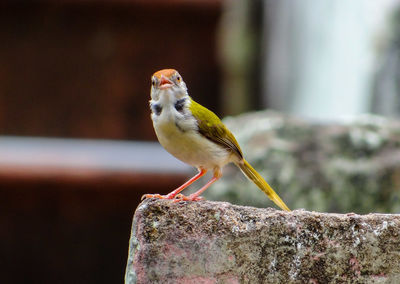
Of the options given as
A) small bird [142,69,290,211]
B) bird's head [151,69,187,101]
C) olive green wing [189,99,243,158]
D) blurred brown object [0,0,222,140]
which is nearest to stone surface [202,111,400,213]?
olive green wing [189,99,243,158]

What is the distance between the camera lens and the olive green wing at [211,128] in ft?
10.8

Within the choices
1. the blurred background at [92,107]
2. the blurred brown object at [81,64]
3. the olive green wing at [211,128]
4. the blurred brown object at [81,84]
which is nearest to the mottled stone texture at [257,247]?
the olive green wing at [211,128]

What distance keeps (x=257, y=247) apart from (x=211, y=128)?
1.07 m

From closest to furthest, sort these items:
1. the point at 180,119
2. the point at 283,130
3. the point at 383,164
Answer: the point at 180,119, the point at 383,164, the point at 283,130

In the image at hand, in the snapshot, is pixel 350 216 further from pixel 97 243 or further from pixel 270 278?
pixel 97 243

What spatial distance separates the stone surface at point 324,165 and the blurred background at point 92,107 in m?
3.06

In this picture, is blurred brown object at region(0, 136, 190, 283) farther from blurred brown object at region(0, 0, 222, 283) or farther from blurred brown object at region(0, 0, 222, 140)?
blurred brown object at region(0, 0, 222, 140)

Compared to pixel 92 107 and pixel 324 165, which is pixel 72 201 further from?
pixel 324 165

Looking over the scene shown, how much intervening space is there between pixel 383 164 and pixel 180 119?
206 cm

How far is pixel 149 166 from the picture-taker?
8359 mm

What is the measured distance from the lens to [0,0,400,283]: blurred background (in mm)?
8281

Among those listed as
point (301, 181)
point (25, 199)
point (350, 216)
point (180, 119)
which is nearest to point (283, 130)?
point (301, 181)

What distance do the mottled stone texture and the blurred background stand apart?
578 cm

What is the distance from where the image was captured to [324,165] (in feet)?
16.3
